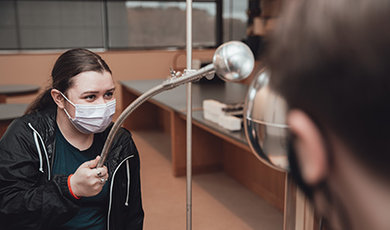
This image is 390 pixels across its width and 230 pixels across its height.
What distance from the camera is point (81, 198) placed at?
135 cm

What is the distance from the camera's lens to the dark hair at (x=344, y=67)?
28 centimetres

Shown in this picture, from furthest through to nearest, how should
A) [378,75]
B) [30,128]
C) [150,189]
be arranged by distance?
[150,189]
[30,128]
[378,75]

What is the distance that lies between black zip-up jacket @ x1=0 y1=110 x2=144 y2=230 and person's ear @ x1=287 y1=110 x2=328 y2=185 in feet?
3.27

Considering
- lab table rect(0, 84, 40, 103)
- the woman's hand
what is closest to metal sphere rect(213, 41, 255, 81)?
the woman's hand

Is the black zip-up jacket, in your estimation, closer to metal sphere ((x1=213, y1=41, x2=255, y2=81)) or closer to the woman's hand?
the woman's hand

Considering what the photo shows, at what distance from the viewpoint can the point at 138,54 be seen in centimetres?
594

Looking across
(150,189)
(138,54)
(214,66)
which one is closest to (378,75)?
(214,66)

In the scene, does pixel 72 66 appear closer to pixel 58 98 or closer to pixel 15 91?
pixel 58 98

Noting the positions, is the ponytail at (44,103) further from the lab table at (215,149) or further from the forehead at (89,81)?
the lab table at (215,149)

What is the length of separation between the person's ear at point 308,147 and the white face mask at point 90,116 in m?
1.08

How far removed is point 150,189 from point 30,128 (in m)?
1.78

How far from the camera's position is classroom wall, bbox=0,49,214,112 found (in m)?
5.37

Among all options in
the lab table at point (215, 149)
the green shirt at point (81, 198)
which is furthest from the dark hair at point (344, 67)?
the lab table at point (215, 149)

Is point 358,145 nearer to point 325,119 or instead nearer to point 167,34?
point 325,119
